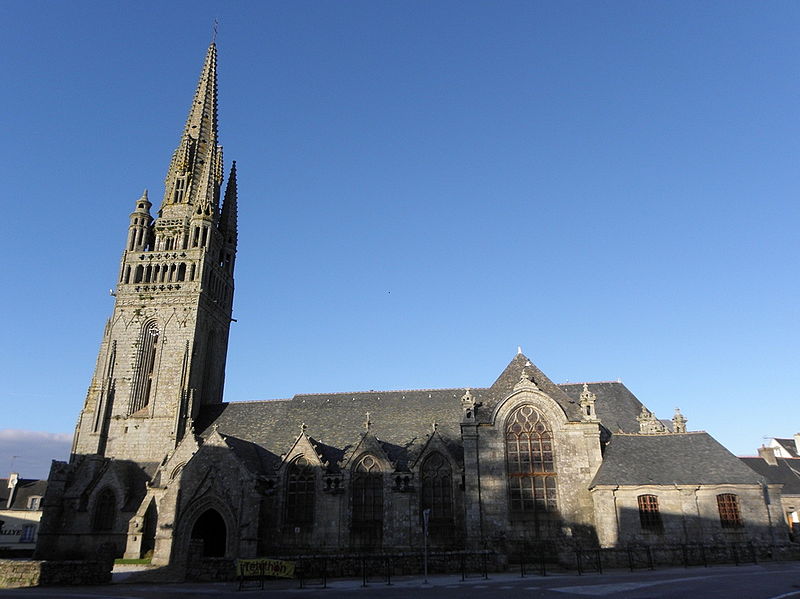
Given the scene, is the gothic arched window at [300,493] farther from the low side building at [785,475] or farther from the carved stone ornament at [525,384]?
the low side building at [785,475]

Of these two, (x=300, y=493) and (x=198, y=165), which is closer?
(x=300, y=493)

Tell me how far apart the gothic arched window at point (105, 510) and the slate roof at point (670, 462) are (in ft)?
103

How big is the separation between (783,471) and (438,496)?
36.2 meters

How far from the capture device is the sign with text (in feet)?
76.9

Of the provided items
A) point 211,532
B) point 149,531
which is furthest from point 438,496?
point 149,531

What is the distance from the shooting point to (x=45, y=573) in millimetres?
23938

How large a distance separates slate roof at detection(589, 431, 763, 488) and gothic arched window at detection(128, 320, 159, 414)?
3298 centimetres

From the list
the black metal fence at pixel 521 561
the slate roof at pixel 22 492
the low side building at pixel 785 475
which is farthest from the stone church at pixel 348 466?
the slate roof at pixel 22 492

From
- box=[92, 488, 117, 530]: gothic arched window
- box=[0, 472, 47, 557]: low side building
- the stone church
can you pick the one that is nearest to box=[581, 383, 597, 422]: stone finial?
the stone church

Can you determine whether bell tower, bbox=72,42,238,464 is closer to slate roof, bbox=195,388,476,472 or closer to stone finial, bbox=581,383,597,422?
slate roof, bbox=195,388,476,472

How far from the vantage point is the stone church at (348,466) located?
107ft

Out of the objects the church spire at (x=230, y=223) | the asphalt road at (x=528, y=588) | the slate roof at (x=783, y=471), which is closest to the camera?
the asphalt road at (x=528, y=588)

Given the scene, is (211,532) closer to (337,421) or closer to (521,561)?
(337,421)

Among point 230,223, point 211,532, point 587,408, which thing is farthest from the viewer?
point 230,223
